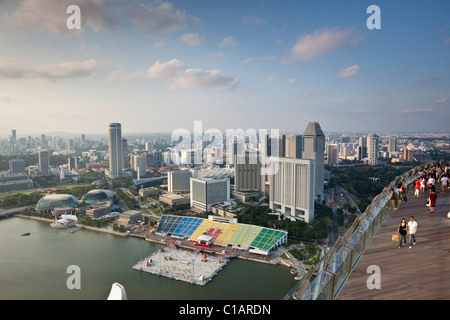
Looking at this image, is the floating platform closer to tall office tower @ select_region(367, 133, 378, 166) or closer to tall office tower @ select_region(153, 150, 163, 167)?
tall office tower @ select_region(367, 133, 378, 166)

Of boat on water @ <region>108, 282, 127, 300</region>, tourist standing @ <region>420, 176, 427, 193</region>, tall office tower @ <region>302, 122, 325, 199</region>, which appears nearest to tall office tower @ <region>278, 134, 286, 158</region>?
tall office tower @ <region>302, 122, 325, 199</region>

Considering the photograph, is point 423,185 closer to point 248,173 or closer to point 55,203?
point 248,173

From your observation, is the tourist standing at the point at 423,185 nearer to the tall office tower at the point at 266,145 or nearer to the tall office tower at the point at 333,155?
the tall office tower at the point at 266,145

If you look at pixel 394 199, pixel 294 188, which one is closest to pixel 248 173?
pixel 294 188

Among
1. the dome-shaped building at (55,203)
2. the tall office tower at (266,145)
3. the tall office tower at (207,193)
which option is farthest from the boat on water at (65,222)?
the tall office tower at (266,145)

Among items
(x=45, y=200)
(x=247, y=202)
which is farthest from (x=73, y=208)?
(x=247, y=202)
